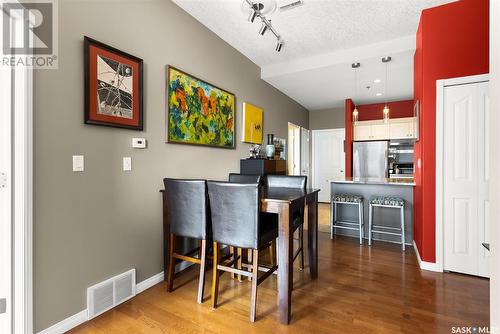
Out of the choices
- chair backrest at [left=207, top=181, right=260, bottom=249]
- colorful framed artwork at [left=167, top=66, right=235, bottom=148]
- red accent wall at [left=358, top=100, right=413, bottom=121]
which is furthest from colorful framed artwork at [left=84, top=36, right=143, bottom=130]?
red accent wall at [left=358, top=100, right=413, bottom=121]

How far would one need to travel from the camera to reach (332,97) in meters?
5.70

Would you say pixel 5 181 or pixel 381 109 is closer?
pixel 5 181

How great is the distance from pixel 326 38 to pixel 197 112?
80.2 inches

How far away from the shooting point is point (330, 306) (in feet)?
6.34

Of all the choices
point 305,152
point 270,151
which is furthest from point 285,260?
point 305,152

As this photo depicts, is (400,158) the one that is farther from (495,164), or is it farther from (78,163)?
(78,163)

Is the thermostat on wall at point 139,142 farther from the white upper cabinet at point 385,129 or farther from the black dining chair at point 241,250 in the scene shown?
the white upper cabinet at point 385,129

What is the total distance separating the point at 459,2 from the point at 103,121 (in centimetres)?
359

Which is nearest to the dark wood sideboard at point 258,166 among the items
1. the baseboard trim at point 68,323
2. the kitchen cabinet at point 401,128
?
the baseboard trim at point 68,323

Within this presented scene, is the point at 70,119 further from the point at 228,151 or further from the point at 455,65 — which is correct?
the point at 455,65

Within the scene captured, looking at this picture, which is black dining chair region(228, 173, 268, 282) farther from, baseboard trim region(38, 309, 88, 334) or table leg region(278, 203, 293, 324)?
baseboard trim region(38, 309, 88, 334)

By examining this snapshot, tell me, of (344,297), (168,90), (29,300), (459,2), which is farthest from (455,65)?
(29,300)

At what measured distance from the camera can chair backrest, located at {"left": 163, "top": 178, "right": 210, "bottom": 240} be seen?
199cm

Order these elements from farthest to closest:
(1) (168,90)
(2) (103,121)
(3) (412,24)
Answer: (3) (412,24) < (1) (168,90) < (2) (103,121)
